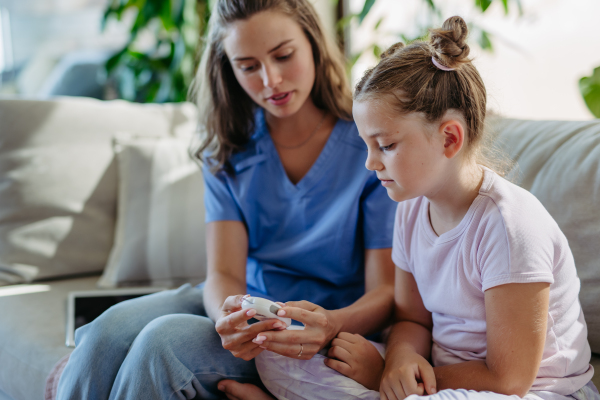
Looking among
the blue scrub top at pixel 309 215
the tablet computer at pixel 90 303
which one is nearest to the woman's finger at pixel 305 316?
the blue scrub top at pixel 309 215

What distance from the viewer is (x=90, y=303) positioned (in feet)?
4.35

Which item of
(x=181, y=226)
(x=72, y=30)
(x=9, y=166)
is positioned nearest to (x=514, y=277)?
(x=181, y=226)

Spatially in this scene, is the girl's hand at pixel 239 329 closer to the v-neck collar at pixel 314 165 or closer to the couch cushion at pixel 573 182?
the v-neck collar at pixel 314 165

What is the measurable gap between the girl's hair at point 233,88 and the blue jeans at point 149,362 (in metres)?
0.39

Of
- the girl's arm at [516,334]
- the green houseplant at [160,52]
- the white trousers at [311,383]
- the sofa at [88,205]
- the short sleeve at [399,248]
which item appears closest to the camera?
the girl's arm at [516,334]

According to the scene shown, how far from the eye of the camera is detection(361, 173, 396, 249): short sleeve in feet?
3.59

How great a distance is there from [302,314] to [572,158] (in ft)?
2.00

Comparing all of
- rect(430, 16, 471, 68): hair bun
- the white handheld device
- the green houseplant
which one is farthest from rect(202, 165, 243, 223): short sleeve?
the green houseplant

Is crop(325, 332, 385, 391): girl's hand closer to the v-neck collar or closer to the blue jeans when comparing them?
the blue jeans

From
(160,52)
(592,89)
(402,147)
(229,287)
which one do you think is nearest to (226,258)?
(229,287)

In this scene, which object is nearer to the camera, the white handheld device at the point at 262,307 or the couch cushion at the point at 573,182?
the white handheld device at the point at 262,307

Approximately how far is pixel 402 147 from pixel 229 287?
1.65ft

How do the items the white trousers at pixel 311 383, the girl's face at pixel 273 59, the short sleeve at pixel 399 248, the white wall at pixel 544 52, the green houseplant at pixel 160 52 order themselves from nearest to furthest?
1. the white trousers at pixel 311 383
2. the short sleeve at pixel 399 248
3. the girl's face at pixel 273 59
4. the white wall at pixel 544 52
5. the green houseplant at pixel 160 52

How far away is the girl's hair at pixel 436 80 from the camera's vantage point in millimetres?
773
